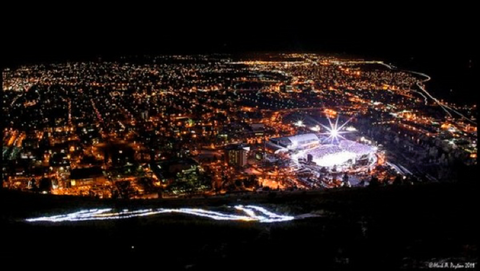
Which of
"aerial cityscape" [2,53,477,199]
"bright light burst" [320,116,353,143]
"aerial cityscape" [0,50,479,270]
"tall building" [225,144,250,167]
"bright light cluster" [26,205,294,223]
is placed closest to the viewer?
"aerial cityscape" [0,50,479,270]

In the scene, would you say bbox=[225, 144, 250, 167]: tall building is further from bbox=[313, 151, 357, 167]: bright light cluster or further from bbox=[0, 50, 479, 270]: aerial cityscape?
bbox=[313, 151, 357, 167]: bright light cluster

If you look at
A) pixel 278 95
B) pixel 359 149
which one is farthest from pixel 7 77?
pixel 359 149

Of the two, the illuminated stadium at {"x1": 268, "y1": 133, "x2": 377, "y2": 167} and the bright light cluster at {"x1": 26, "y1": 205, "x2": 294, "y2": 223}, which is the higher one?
the bright light cluster at {"x1": 26, "y1": 205, "x2": 294, "y2": 223}

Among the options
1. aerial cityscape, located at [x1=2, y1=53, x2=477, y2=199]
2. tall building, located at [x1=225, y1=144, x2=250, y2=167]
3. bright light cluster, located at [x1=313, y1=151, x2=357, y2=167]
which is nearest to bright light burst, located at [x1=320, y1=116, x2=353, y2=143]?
aerial cityscape, located at [x1=2, y1=53, x2=477, y2=199]

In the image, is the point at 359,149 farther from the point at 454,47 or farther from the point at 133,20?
the point at 133,20

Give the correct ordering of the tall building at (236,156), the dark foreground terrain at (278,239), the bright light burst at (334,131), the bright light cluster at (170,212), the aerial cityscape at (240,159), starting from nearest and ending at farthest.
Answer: the dark foreground terrain at (278,239) < the aerial cityscape at (240,159) < the bright light cluster at (170,212) < the tall building at (236,156) < the bright light burst at (334,131)

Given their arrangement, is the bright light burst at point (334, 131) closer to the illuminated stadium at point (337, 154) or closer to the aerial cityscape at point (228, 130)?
the aerial cityscape at point (228, 130)

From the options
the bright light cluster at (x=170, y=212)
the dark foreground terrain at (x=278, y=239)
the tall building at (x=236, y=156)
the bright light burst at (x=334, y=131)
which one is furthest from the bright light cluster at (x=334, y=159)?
the bright light cluster at (x=170, y=212)

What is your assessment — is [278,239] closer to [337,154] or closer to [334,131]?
[337,154]
